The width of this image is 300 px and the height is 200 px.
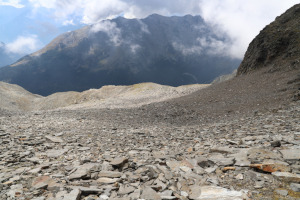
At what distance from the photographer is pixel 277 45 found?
43.0m

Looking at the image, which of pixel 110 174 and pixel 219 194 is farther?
pixel 110 174

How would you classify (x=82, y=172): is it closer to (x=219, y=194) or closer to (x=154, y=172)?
(x=154, y=172)

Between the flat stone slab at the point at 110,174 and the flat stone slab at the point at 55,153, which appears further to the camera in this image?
the flat stone slab at the point at 55,153

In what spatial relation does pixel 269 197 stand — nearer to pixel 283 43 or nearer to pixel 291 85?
pixel 291 85

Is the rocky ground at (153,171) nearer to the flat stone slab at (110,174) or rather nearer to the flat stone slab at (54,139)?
the flat stone slab at (110,174)

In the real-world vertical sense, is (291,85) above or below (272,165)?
above

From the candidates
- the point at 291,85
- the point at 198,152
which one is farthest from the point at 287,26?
the point at 198,152

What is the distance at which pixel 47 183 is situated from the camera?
573 cm

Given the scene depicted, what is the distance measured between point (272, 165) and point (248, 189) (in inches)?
53.3

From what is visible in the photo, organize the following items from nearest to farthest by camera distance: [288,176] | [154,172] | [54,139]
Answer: [288,176], [154,172], [54,139]

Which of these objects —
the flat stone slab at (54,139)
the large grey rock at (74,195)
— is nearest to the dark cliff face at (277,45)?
the flat stone slab at (54,139)

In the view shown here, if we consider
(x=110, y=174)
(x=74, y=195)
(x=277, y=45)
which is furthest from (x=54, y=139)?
(x=277, y=45)

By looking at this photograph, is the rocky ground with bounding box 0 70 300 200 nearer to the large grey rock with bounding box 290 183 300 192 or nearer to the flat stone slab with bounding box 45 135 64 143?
the large grey rock with bounding box 290 183 300 192

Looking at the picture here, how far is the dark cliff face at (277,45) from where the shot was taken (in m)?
39.4
